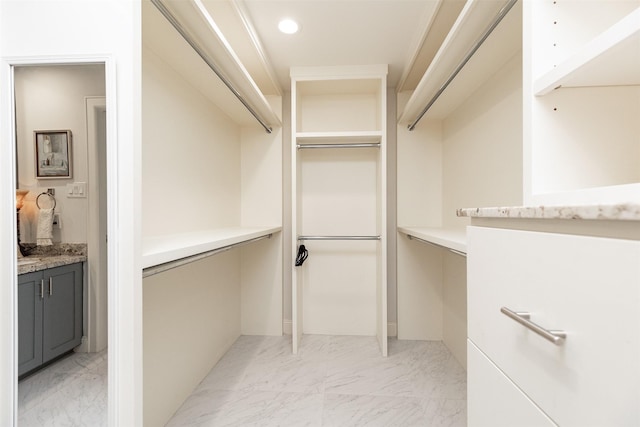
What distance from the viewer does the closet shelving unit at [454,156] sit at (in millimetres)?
1254

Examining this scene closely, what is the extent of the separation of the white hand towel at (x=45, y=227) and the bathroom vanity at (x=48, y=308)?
5 centimetres

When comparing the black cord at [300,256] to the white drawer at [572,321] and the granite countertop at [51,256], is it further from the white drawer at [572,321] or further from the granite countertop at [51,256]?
the white drawer at [572,321]

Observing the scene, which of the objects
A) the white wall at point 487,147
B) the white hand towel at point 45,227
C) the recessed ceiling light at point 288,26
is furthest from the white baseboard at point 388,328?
the recessed ceiling light at point 288,26

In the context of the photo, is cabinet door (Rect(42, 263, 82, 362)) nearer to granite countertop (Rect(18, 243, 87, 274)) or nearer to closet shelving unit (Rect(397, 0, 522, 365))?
granite countertop (Rect(18, 243, 87, 274))

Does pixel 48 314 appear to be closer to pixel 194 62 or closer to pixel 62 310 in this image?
pixel 62 310

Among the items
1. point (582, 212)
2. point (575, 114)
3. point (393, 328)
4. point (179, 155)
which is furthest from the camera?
point (393, 328)

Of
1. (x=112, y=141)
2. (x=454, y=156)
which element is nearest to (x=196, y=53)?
(x=112, y=141)

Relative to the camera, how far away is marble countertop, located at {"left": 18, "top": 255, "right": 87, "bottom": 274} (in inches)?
30.8

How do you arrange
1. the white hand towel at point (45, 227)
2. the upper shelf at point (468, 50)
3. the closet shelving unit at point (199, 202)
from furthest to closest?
the closet shelving unit at point (199, 202) < the upper shelf at point (468, 50) < the white hand towel at point (45, 227)

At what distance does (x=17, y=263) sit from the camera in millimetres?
776

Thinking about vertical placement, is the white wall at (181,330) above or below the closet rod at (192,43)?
below

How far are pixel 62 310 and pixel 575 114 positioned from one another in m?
1.46

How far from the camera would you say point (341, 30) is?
5.53ft

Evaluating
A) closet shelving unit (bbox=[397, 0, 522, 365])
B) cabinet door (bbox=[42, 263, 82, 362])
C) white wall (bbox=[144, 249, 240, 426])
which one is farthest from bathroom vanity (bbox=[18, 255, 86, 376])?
closet shelving unit (bbox=[397, 0, 522, 365])
